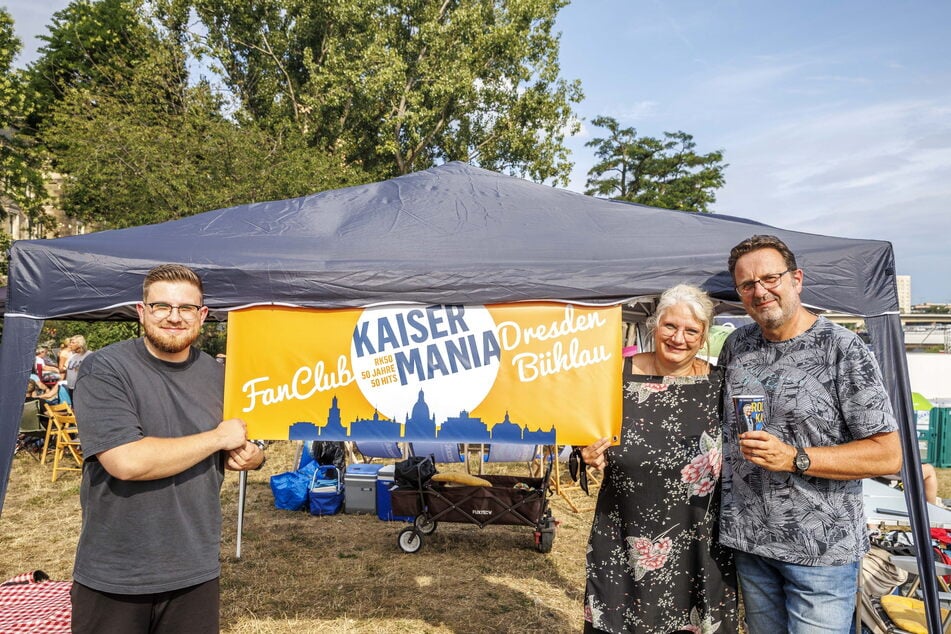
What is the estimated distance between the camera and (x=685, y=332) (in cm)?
229

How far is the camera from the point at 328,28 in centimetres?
2000

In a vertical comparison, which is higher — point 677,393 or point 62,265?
point 62,265

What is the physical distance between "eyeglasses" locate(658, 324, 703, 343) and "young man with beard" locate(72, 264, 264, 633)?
1609 mm

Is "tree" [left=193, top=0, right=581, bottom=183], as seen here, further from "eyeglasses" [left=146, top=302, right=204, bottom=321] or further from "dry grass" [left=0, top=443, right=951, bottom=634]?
"eyeglasses" [left=146, top=302, right=204, bottom=321]

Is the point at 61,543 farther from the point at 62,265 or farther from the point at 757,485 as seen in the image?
the point at 757,485

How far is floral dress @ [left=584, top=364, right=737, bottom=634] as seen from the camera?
2266mm

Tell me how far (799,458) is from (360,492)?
18.8 ft

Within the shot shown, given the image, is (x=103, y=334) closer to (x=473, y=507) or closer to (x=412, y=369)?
(x=473, y=507)

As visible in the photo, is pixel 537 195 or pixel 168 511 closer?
pixel 168 511

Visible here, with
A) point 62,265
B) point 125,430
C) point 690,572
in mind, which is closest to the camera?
point 125,430

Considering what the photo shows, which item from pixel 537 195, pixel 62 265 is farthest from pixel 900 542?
pixel 62 265

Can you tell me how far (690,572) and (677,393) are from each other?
67 cm

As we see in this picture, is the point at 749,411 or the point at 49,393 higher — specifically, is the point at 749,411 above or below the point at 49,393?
below

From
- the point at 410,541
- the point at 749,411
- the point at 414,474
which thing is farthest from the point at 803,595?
the point at 410,541
